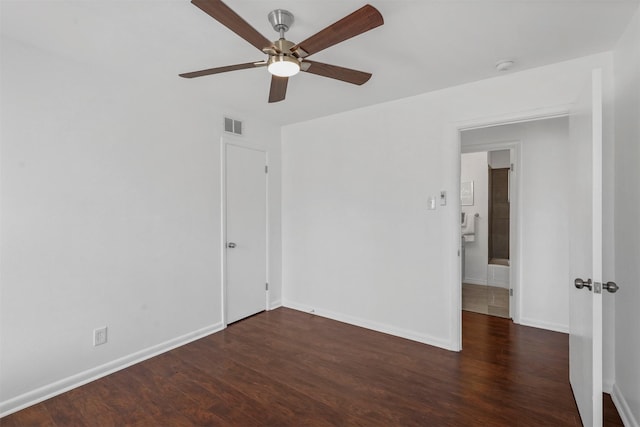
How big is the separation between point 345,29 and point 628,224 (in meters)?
2.07

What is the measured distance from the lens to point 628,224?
75.5 inches

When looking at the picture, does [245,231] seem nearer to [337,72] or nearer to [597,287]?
[337,72]

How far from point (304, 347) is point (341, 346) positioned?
0.36 metres

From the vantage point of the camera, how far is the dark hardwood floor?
2.00 m

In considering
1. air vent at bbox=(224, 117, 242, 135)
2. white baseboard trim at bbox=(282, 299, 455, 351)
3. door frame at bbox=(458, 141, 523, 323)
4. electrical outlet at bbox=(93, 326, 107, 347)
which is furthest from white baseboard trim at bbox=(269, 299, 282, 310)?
door frame at bbox=(458, 141, 523, 323)

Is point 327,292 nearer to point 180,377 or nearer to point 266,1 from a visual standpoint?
point 180,377

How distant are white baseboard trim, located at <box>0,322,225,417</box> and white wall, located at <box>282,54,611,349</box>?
59.3 inches

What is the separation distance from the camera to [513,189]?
358cm

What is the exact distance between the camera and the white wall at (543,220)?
130 inches

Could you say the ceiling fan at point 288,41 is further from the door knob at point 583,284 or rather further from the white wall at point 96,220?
the door knob at point 583,284

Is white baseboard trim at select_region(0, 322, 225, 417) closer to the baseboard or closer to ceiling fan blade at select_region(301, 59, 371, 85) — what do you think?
ceiling fan blade at select_region(301, 59, 371, 85)

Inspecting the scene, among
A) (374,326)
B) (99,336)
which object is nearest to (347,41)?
(374,326)

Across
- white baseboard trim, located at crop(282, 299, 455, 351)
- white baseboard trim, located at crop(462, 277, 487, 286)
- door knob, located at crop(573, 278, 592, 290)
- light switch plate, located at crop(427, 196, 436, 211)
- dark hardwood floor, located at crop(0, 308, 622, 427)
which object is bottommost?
dark hardwood floor, located at crop(0, 308, 622, 427)

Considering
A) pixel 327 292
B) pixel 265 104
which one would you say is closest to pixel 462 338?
pixel 327 292
